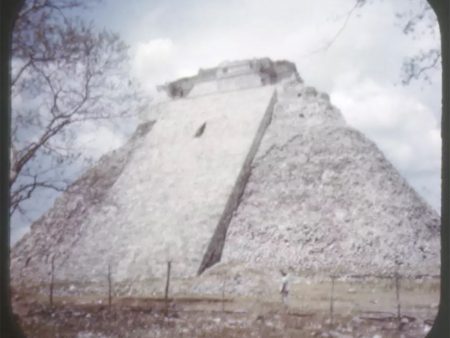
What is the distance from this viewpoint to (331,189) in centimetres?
900

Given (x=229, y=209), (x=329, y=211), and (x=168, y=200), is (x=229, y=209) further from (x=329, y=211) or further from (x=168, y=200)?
(x=329, y=211)

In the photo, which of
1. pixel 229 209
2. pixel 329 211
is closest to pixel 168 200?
pixel 229 209

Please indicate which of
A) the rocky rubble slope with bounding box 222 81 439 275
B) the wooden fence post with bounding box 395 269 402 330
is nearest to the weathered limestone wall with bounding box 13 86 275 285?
the rocky rubble slope with bounding box 222 81 439 275

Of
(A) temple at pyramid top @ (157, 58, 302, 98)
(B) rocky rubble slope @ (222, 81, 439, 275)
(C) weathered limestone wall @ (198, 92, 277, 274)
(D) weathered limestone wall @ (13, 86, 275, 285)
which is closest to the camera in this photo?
(B) rocky rubble slope @ (222, 81, 439, 275)

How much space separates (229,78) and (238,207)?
406 cm

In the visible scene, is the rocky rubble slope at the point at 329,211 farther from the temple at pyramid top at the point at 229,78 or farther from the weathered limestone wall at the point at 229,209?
the temple at pyramid top at the point at 229,78

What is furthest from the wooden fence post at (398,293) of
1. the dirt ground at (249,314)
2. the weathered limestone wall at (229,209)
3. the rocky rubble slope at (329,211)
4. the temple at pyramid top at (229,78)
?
the temple at pyramid top at (229,78)

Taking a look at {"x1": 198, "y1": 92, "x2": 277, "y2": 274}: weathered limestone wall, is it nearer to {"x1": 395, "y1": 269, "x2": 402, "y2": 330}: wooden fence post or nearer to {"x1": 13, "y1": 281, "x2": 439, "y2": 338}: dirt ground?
{"x1": 13, "y1": 281, "x2": 439, "y2": 338}: dirt ground

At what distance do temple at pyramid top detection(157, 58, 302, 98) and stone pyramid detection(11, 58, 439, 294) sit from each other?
0.44 feet

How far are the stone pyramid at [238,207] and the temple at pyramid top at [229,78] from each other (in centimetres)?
14

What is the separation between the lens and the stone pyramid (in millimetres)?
7809

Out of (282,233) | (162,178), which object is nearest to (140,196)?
(162,178)

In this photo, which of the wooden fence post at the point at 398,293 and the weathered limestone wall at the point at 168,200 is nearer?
the wooden fence post at the point at 398,293

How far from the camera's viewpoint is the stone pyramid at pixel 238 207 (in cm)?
781
